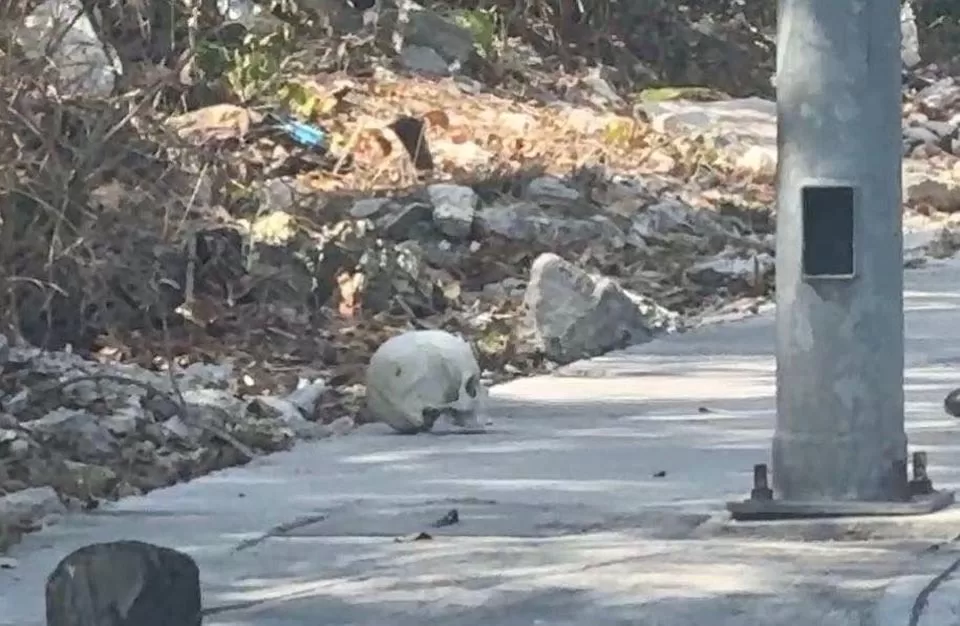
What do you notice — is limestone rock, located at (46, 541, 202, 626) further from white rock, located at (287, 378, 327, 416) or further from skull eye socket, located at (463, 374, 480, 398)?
white rock, located at (287, 378, 327, 416)

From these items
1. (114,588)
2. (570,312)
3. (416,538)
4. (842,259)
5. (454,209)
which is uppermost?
(454,209)

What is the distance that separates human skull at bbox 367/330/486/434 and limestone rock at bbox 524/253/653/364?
79.5 inches

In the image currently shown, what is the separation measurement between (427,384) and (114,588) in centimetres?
443

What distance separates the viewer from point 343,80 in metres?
19.5

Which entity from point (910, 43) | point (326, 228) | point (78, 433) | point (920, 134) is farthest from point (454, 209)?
point (910, 43)

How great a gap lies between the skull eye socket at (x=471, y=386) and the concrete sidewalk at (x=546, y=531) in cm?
18

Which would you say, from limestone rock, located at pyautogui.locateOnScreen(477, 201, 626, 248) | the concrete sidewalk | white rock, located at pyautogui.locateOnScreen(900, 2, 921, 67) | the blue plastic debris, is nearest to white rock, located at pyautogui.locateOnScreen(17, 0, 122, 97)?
the concrete sidewalk

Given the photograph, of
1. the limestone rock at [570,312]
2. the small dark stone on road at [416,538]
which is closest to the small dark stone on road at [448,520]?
the small dark stone on road at [416,538]

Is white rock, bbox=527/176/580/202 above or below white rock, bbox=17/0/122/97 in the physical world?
below

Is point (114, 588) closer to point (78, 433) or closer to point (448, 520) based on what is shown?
point (448, 520)

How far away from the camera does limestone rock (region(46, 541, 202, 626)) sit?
15.5 feet

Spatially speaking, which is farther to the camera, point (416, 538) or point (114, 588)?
point (416, 538)

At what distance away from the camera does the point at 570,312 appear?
11406 millimetres

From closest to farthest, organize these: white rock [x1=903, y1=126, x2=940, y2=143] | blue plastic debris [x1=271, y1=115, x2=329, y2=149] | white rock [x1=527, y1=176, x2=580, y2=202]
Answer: white rock [x1=527, y1=176, x2=580, y2=202] → blue plastic debris [x1=271, y1=115, x2=329, y2=149] → white rock [x1=903, y1=126, x2=940, y2=143]
